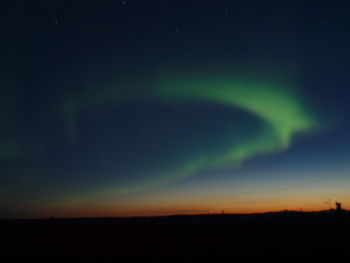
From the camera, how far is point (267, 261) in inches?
662

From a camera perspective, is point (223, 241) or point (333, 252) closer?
point (333, 252)

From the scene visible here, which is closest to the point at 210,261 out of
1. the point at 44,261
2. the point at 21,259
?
the point at 44,261

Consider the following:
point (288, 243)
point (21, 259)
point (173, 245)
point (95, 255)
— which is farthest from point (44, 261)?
point (288, 243)

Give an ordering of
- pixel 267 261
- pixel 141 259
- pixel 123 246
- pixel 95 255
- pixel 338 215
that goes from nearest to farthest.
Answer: pixel 267 261, pixel 141 259, pixel 95 255, pixel 123 246, pixel 338 215

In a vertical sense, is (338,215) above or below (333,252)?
above

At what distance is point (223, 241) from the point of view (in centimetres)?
2392

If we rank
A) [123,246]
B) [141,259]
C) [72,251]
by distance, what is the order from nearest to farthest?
[141,259]
[72,251]
[123,246]

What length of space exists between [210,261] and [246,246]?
5.01 metres

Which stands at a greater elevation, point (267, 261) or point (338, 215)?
point (338, 215)

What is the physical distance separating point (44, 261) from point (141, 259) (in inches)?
193

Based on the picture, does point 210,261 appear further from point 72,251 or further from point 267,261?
point 72,251

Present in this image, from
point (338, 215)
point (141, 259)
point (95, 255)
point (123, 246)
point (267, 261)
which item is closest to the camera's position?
point (267, 261)

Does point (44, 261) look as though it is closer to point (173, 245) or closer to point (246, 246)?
point (173, 245)

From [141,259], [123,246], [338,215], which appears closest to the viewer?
[141,259]
